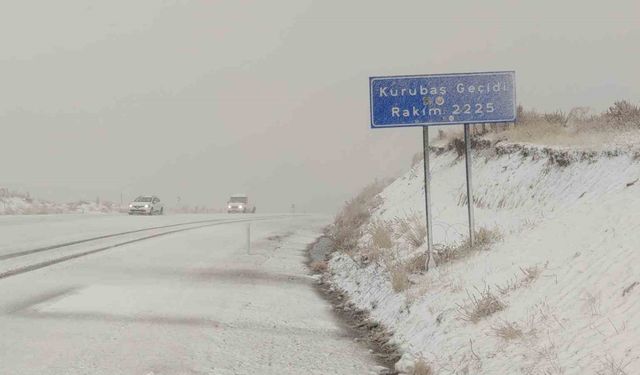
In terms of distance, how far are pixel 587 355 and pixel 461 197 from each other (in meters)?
11.0

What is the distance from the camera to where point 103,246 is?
731 inches

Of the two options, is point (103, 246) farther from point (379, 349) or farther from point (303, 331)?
point (379, 349)

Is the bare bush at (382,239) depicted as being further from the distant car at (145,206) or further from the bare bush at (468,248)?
the distant car at (145,206)

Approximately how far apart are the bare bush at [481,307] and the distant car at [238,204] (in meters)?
51.4

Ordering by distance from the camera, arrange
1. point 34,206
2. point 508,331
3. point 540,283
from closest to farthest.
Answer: point 508,331, point 540,283, point 34,206

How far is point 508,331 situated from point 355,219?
57.9 ft

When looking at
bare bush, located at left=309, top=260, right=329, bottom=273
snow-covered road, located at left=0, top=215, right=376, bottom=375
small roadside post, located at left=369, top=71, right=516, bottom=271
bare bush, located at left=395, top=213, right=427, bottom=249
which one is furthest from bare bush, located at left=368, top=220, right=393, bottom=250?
small roadside post, located at left=369, top=71, right=516, bottom=271

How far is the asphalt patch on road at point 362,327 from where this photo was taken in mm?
7055

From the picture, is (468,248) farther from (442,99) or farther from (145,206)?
(145,206)

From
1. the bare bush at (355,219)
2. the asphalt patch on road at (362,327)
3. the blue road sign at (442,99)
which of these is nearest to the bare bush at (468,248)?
the asphalt patch on road at (362,327)

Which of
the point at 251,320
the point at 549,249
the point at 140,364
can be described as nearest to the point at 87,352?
the point at 140,364

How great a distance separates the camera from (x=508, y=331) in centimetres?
591

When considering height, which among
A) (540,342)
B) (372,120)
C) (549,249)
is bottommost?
(540,342)

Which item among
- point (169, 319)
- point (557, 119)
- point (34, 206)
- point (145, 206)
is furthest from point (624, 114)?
point (34, 206)
